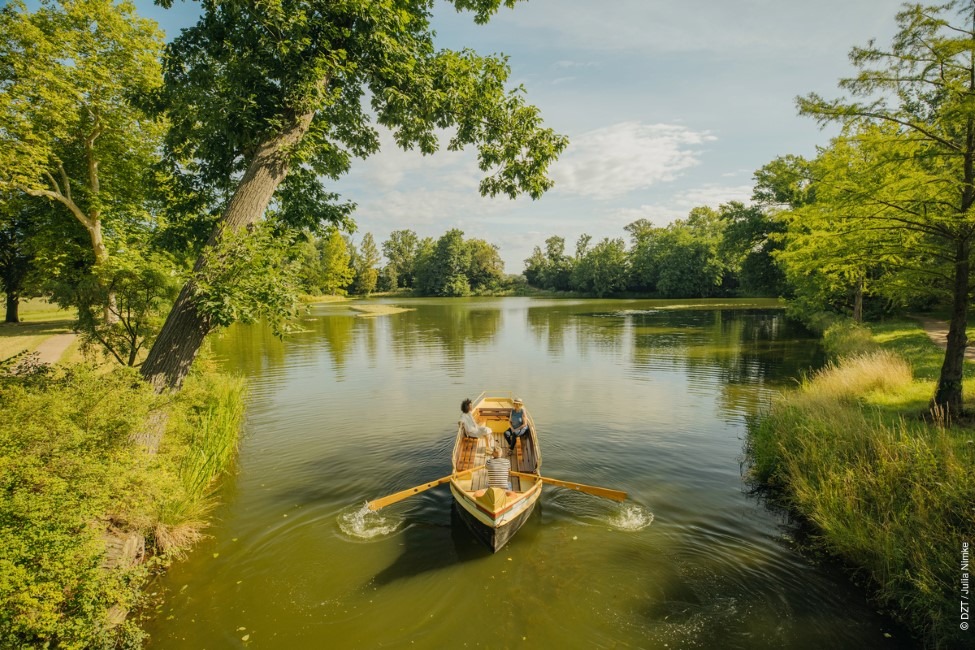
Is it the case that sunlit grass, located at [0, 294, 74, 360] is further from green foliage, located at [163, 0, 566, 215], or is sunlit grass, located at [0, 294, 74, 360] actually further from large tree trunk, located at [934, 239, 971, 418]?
large tree trunk, located at [934, 239, 971, 418]

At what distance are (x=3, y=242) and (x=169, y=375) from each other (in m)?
37.2

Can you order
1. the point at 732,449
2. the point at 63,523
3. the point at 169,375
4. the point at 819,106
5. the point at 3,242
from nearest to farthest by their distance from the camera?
the point at 63,523 < the point at 169,375 < the point at 819,106 < the point at 732,449 < the point at 3,242

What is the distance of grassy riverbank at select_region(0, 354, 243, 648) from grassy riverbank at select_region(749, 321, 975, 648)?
9341mm

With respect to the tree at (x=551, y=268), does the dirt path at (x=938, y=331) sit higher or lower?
lower

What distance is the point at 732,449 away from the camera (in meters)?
12.2

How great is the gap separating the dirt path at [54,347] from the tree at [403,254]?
103 m

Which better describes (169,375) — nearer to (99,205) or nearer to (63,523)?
(63,523)

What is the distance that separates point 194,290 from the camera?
6.60 meters

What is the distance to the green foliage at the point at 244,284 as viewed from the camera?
6.09 metres

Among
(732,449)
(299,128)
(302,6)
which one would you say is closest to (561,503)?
(732,449)

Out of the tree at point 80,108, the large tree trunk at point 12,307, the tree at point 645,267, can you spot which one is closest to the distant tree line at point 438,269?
the tree at point 645,267

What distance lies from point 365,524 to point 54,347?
70.0 ft

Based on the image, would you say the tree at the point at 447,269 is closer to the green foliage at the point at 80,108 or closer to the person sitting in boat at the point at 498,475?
the green foliage at the point at 80,108

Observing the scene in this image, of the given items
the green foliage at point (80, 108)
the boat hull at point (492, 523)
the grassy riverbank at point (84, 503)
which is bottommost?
the boat hull at point (492, 523)
